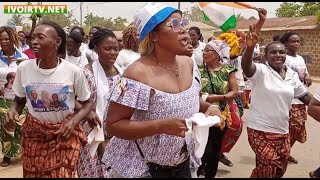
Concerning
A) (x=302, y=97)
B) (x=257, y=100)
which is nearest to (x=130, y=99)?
(x=257, y=100)

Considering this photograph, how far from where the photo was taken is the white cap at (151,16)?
2629mm

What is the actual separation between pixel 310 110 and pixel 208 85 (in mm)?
1635

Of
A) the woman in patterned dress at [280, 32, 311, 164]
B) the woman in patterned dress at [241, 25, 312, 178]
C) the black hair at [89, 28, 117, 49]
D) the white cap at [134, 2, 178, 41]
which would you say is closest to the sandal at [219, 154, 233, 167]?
the woman in patterned dress at [280, 32, 311, 164]

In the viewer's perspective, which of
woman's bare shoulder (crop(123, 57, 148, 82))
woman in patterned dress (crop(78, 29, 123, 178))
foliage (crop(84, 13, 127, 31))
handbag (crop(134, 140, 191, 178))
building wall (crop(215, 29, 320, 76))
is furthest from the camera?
foliage (crop(84, 13, 127, 31))

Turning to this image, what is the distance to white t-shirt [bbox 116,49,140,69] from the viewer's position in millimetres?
5551

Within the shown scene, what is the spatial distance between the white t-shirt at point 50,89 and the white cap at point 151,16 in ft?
3.93

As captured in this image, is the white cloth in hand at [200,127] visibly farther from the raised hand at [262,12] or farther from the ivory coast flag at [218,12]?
the ivory coast flag at [218,12]

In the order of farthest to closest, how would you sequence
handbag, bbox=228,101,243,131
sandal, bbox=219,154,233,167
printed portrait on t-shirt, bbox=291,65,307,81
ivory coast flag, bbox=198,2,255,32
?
printed portrait on t-shirt, bbox=291,65,307,81
sandal, bbox=219,154,233,167
handbag, bbox=228,101,243,131
ivory coast flag, bbox=198,2,255,32

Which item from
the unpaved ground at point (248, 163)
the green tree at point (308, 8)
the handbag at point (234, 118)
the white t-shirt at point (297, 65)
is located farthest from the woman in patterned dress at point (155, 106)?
the green tree at point (308, 8)

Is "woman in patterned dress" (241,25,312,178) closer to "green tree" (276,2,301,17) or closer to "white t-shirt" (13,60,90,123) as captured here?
"white t-shirt" (13,60,90,123)

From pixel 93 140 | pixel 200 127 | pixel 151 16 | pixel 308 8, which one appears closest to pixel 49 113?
pixel 93 140

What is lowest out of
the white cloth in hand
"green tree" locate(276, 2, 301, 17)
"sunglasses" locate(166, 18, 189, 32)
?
"green tree" locate(276, 2, 301, 17)

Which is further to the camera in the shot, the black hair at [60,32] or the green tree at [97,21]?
the green tree at [97,21]

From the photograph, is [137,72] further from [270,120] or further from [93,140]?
[270,120]
